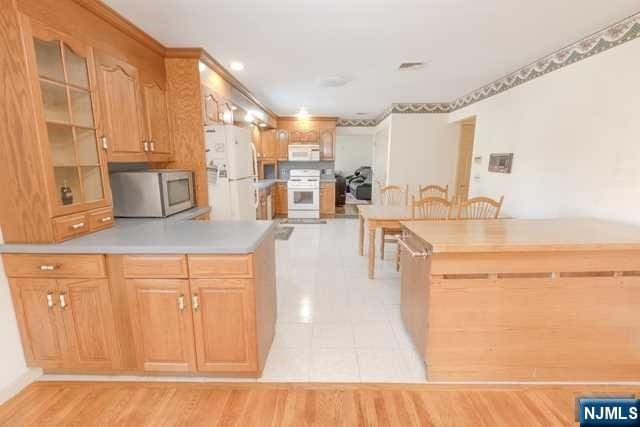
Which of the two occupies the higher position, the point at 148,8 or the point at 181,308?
the point at 148,8

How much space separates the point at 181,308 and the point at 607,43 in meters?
3.46

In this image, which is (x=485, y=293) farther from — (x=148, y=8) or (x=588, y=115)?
(x=148, y=8)

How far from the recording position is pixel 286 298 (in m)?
2.77

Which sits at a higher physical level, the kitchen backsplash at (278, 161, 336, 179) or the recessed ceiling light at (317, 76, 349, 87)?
the recessed ceiling light at (317, 76, 349, 87)

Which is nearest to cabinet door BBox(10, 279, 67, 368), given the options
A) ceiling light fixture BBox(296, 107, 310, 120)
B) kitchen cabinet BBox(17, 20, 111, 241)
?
kitchen cabinet BBox(17, 20, 111, 241)

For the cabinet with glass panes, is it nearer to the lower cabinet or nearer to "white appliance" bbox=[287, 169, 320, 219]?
the lower cabinet

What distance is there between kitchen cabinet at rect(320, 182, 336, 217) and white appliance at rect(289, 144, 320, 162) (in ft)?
2.19

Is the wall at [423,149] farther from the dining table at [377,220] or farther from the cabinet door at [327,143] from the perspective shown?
the dining table at [377,220]

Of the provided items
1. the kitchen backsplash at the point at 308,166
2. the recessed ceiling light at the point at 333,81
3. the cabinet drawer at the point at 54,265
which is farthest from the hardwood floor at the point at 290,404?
the kitchen backsplash at the point at 308,166

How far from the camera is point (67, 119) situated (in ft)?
5.42

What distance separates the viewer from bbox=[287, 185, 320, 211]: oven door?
631 centimetres

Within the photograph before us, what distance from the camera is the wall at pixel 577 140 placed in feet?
6.41

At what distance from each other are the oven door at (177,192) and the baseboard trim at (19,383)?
1.23 meters

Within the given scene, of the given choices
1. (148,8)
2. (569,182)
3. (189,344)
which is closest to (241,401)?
(189,344)
